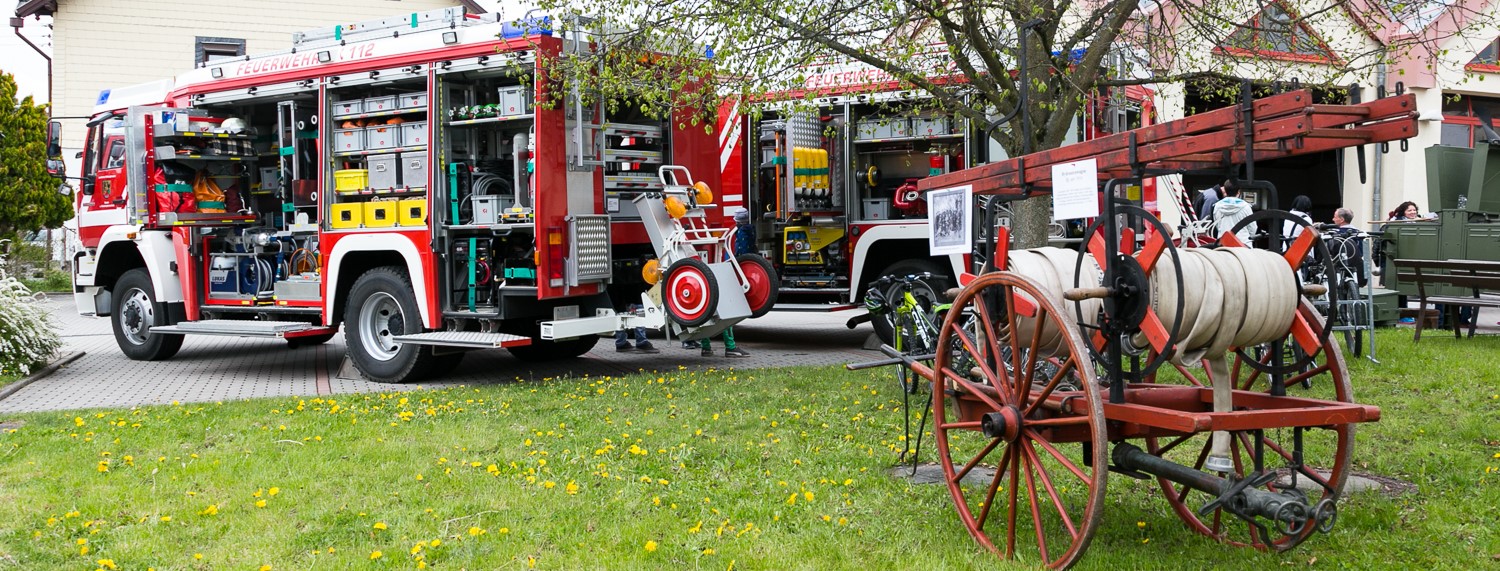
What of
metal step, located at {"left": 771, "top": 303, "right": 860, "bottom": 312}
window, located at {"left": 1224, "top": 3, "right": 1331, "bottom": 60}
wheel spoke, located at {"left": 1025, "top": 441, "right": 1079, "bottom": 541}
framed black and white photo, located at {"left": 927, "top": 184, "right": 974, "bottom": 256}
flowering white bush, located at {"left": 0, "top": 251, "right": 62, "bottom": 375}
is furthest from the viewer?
metal step, located at {"left": 771, "top": 303, "right": 860, "bottom": 312}

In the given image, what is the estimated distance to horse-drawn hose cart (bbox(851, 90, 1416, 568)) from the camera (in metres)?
4.05

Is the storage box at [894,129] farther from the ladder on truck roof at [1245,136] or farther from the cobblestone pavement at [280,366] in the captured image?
the ladder on truck roof at [1245,136]

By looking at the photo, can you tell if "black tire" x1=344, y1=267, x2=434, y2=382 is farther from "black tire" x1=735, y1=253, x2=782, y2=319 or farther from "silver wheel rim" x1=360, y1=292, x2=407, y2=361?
"black tire" x1=735, y1=253, x2=782, y2=319

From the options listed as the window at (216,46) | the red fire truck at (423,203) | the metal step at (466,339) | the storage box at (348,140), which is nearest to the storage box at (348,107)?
the red fire truck at (423,203)

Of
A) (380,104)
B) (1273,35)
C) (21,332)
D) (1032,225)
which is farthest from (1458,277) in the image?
(21,332)

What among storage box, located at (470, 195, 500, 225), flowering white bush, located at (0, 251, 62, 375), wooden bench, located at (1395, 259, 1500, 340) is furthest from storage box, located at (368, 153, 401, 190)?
wooden bench, located at (1395, 259, 1500, 340)

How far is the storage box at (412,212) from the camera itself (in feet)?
34.6

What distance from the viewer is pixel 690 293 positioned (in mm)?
10328

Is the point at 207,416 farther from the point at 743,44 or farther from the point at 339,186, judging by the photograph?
the point at 743,44

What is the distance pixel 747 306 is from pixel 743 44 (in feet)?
7.93

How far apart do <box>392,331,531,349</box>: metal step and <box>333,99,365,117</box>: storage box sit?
210 cm

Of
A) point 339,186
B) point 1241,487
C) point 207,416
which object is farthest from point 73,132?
point 1241,487

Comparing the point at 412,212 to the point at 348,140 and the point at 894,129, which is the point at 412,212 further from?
the point at 894,129

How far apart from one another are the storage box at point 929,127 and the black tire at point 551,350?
3.91 metres
